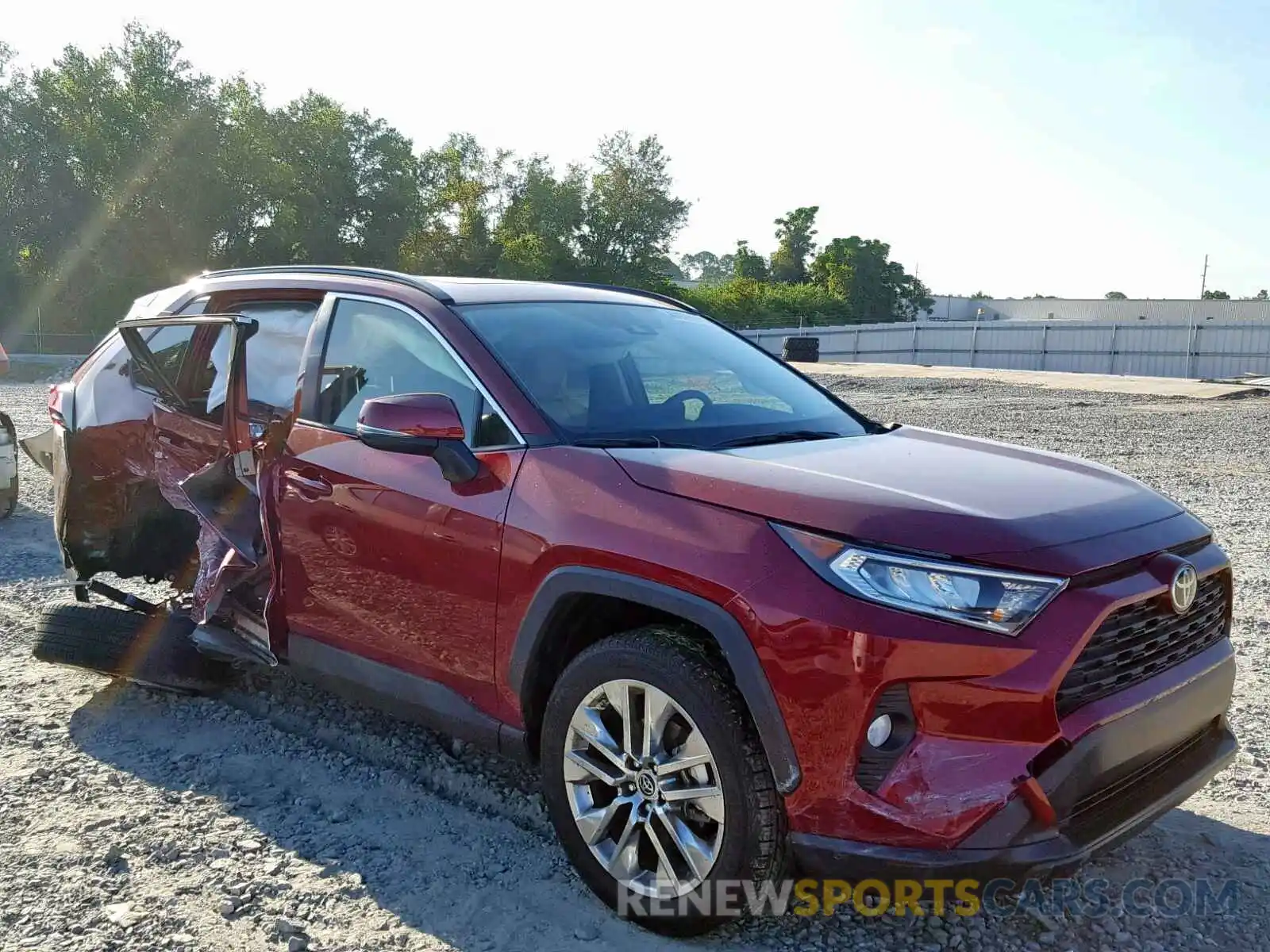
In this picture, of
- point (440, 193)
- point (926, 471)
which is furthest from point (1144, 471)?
point (440, 193)

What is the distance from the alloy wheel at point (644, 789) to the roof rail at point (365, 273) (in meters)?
1.63

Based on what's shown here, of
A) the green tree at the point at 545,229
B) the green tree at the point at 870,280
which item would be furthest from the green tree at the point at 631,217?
the green tree at the point at 870,280

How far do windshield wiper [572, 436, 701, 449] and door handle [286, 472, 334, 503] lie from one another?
1.06 meters

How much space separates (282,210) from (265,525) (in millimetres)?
50836

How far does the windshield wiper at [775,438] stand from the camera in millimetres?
3354

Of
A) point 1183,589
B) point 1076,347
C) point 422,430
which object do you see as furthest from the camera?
point 1076,347

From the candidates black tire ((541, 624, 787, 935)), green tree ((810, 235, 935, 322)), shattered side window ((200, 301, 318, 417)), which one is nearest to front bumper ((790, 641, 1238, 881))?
black tire ((541, 624, 787, 935))

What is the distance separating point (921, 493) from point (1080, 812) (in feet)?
2.86

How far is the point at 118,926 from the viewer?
2930 millimetres

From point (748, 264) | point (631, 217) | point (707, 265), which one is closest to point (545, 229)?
point (631, 217)

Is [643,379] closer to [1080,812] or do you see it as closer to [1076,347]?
[1080,812]

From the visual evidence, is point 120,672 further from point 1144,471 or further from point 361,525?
point 1144,471

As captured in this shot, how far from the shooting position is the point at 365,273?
4.13 metres

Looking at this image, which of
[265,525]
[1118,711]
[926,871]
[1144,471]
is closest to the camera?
[926,871]
